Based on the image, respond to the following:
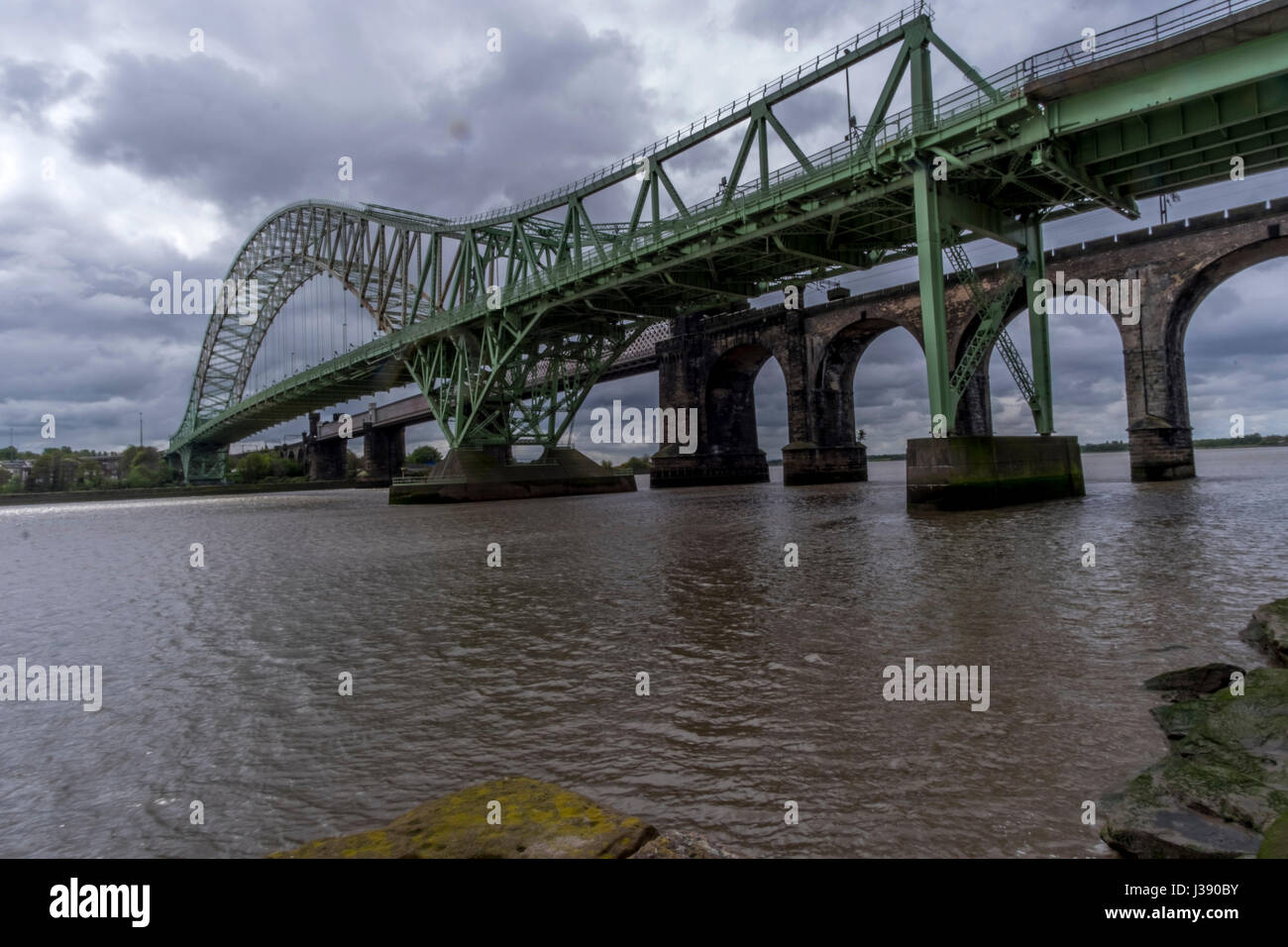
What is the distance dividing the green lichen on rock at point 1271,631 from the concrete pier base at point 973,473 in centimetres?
1458

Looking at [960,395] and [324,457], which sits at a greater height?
[324,457]

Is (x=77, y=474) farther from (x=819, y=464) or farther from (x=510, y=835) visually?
(x=510, y=835)

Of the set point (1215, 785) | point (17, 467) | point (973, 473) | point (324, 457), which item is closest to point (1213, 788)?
point (1215, 785)

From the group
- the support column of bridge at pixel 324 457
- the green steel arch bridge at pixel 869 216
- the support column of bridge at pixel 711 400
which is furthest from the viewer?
the support column of bridge at pixel 324 457

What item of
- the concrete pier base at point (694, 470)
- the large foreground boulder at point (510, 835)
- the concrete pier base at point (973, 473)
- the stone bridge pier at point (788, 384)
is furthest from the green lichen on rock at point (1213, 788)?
the concrete pier base at point (694, 470)

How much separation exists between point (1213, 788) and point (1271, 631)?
3471 mm

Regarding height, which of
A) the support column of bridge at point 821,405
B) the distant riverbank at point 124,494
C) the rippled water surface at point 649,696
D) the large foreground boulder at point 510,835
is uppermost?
the support column of bridge at point 821,405

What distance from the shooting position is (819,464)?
5072 centimetres

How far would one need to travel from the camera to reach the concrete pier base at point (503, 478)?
4053 centimetres

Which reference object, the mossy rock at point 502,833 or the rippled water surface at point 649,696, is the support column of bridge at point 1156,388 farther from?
the mossy rock at point 502,833

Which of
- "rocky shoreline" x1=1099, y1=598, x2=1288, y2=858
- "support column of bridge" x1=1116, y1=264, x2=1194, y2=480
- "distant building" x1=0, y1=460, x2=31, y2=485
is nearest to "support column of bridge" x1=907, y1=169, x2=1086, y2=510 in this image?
"support column of bridge" x1=1116, y1=264, x2=1194, y2=480

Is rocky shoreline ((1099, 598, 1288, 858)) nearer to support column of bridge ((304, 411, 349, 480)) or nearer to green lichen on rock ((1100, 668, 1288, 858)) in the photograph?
green lichen on rock ((1100, 668, 1288, 858))

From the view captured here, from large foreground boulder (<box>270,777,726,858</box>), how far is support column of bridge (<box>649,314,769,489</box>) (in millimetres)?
56122
